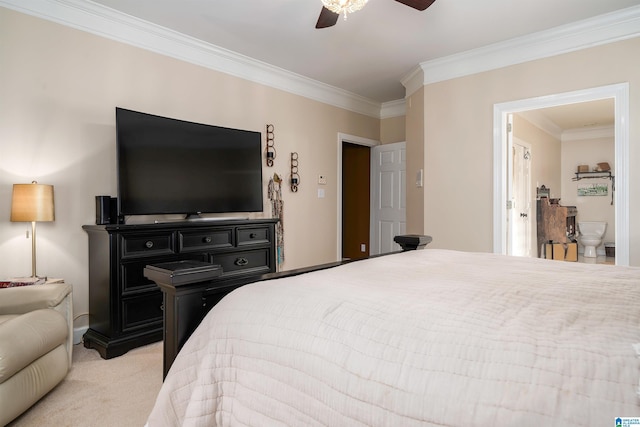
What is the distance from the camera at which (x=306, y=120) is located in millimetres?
4738

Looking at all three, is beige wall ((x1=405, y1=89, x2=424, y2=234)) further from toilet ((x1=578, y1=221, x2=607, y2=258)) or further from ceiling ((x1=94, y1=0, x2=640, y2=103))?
Answer: toilet ((x1=578, y1=221, x2=607, y2=258))

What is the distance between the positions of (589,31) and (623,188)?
1.44m

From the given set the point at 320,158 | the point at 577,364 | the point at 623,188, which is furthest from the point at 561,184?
the point at 577,364

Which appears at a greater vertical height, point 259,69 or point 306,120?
point 259,69

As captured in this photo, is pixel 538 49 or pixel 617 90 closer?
pixel 617 90

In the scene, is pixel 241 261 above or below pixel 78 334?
above

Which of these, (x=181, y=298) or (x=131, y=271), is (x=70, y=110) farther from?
(x=181, y=298)

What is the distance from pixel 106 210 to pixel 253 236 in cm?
123

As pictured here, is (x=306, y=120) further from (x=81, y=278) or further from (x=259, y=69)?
(x=81, y=278)

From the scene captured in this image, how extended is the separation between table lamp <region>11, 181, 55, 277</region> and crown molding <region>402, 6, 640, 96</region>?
12.5ft

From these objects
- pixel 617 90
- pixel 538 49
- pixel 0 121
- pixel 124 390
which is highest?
pixel 538 49

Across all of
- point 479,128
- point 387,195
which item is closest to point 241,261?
point 479,128

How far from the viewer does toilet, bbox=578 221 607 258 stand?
726cm

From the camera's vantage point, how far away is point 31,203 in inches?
94.9
